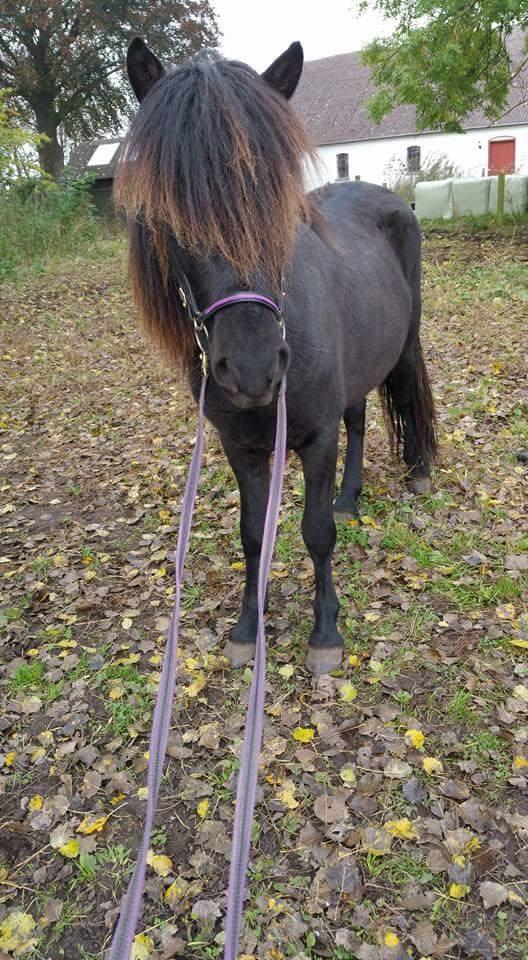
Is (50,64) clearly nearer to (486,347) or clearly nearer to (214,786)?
(486,347)

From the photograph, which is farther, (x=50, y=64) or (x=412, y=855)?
(x=50, y=64)

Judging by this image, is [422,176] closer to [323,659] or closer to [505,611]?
[505,611]

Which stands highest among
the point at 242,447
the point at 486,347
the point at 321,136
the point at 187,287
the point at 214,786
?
the point at 321,136

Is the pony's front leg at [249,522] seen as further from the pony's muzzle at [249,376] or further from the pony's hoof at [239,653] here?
the pony's muzzle at [249,376]

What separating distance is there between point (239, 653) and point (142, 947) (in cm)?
123

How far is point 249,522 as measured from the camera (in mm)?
2773

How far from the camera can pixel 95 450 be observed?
566 cm

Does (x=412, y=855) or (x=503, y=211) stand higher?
(x=503, y=211)

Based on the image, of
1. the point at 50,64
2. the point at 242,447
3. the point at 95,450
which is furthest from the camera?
the point at 50,64

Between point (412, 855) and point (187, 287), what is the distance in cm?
192

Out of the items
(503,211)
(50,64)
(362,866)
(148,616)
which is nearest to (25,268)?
(503,211)

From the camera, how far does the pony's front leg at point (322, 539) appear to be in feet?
8.29

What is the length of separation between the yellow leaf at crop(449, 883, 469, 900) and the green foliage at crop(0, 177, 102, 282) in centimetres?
1310

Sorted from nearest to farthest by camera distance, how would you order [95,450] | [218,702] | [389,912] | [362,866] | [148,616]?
[389,912] < [362,866] < [218,702] < [148,616] < [95,450]
